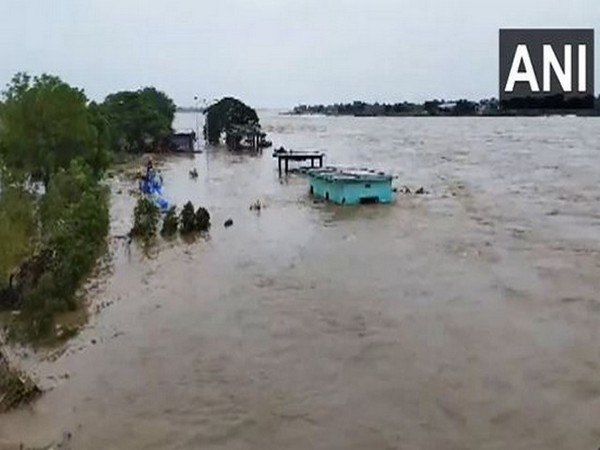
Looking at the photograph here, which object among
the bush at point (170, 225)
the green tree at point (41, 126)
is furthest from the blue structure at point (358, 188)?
the green tree at point (41, 126)

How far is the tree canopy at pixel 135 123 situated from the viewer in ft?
187

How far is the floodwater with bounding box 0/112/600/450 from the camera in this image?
33.0 feet

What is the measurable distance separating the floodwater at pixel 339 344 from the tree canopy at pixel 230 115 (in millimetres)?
44161

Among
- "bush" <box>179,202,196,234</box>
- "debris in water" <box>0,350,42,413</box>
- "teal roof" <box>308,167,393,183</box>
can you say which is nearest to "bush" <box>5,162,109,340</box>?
"debris in water" <box>0,350,42,413</box>

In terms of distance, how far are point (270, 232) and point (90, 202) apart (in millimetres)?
8412

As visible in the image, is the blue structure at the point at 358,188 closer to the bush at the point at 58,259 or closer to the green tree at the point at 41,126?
the green tree at the point at 41,126

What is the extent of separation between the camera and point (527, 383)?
11648mm

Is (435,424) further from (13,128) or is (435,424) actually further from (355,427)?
(13,128)

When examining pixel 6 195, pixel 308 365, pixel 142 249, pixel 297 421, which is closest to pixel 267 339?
pixel 308 365

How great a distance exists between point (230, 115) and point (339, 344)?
194 ft

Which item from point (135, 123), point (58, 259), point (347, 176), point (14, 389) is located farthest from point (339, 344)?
point (135, 123)

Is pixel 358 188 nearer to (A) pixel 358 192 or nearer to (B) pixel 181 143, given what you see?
(A) pixel 358 192

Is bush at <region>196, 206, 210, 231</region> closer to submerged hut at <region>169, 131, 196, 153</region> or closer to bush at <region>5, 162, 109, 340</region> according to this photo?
bush at <region>5, 162, 109, 340</region>

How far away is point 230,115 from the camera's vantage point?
232 ft
